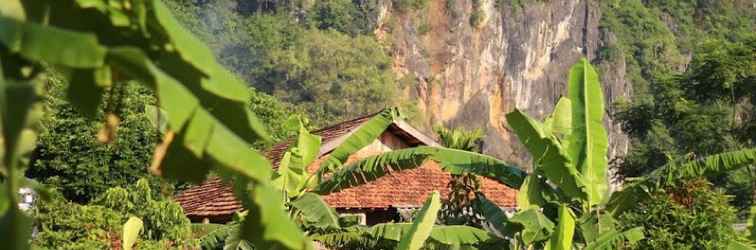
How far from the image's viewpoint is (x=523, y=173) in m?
8.68

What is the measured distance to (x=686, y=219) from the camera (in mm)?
8641

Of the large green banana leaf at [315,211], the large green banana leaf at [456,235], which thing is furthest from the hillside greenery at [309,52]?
the large green banana leaf at [456,235]

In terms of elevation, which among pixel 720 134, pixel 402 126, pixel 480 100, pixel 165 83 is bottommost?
pixel 480 100

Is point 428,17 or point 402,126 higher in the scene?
point 402,126

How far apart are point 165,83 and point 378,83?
7136 cm

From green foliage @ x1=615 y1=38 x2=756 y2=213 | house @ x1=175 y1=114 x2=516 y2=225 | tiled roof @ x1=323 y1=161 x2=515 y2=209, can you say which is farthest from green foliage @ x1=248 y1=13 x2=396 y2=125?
house @ x1=175 y1=114 x2=516 y2=225

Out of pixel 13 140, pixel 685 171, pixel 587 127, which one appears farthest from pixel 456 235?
pixel 13 140

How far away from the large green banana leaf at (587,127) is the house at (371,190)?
4.67m

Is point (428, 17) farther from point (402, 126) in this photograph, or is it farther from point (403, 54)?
point (402, 126)

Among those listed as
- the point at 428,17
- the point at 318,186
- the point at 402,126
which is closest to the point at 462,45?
the point at 428,17

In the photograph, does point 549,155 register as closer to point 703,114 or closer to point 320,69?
point 703,114

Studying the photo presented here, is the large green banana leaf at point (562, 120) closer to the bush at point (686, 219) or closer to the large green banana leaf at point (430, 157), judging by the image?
the large green banana leaf at point (430, 157)

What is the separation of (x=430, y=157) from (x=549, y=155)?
1221mm

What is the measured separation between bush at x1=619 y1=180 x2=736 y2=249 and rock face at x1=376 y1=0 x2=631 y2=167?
66122 mm
